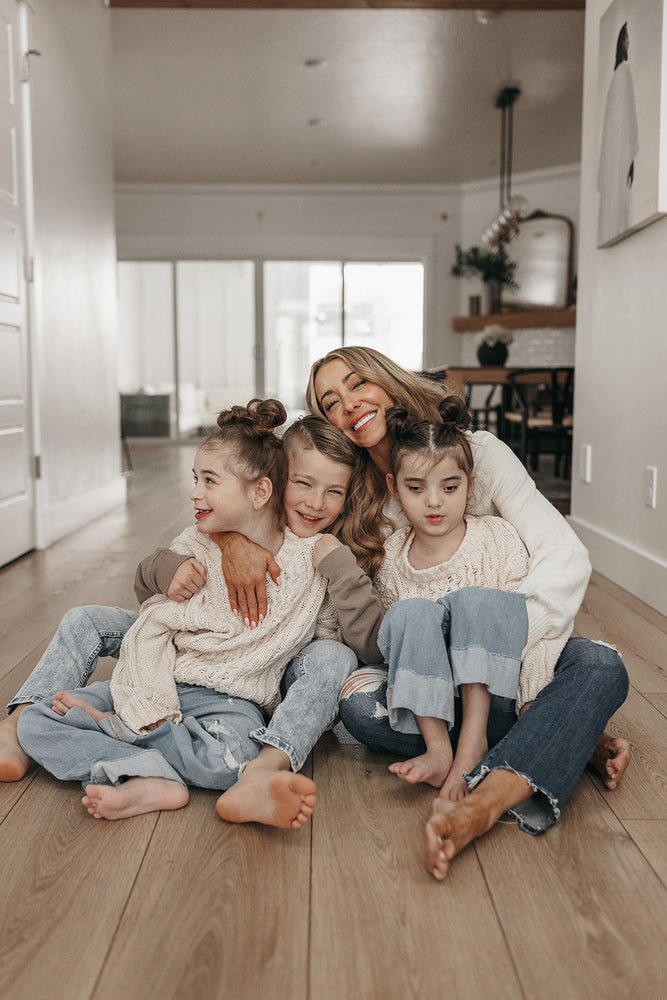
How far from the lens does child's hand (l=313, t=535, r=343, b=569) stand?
1.41m

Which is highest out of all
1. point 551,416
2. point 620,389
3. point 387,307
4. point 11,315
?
point 387,307

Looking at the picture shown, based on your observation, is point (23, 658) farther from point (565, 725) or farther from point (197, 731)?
point (565, 725)

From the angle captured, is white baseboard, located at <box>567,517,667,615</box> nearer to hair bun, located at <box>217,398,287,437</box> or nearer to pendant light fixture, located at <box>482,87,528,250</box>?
hair bun, located at <box>217,398,287,437</box>

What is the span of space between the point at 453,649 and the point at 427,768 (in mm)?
177

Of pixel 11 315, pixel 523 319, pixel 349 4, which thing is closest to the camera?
pixel 11 315

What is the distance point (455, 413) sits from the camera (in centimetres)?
147

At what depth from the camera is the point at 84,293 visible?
157 inches

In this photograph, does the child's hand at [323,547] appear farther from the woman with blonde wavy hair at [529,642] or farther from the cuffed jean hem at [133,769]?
the cuffed jean hem at [133,769]

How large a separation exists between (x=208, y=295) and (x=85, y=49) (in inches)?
198

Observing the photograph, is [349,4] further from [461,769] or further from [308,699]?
[461,769]

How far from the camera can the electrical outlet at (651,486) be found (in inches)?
96.2

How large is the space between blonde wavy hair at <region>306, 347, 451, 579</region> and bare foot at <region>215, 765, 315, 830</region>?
457 millimetres

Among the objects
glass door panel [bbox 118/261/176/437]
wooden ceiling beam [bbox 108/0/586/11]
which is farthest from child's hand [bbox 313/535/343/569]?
glass door panel [bbox 118/261/176/437]

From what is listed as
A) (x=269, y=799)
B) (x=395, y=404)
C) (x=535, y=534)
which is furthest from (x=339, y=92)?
(x=269, y=799)
